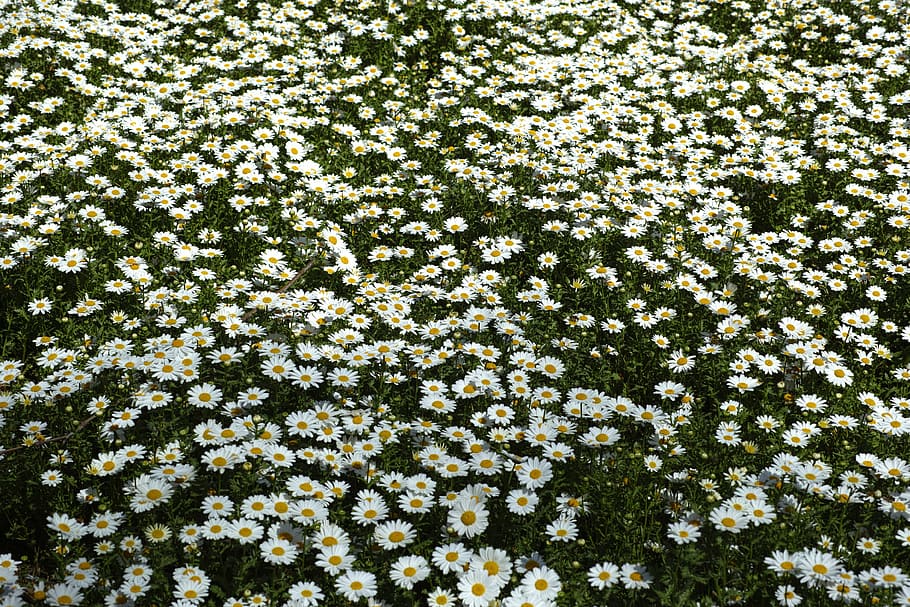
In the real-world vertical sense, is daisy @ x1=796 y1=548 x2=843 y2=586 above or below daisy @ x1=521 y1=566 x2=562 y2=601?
above

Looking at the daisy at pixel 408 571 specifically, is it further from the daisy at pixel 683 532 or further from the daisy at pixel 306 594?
the daisy at pixel 683 532

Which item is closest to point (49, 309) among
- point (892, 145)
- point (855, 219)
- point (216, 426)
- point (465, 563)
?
point (216, 426)

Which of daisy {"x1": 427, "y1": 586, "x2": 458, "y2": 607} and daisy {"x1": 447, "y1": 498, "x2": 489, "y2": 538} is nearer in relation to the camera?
daisy {"x1": 427, "y1": 586, "x2": 458, "y2": 607}

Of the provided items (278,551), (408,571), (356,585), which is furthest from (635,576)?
(278,551)

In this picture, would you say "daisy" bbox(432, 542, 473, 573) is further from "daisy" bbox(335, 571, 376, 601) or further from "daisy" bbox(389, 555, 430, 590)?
"daisy" bbox(335, 571, 376, 601)

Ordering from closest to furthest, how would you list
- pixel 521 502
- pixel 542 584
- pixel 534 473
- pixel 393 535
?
pixel 542 584 → pixel 393 535 → pixel 521 502 → pixel 534 473

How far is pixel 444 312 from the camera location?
495cm

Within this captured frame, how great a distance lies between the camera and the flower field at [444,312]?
3.44 m

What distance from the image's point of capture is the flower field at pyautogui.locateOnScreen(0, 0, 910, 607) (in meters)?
3.44

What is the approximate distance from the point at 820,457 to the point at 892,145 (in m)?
3.87

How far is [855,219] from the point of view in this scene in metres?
5.86

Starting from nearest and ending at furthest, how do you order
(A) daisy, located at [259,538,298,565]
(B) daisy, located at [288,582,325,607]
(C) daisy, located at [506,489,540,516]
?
1. (B) daisy, located at [288,582,325,607]
2. (A) daisy, located at [259,538,298,565]
3. (C) daisy, located at [506,489,540,516]

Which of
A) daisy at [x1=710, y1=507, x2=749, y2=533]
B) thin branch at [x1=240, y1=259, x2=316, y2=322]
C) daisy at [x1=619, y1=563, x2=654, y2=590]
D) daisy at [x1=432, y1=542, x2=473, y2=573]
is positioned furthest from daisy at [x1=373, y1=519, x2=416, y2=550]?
thin branch at [x1=240, y1=259, x2=316, y2=322]

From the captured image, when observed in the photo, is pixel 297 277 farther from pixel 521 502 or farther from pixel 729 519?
pixel 729 519
